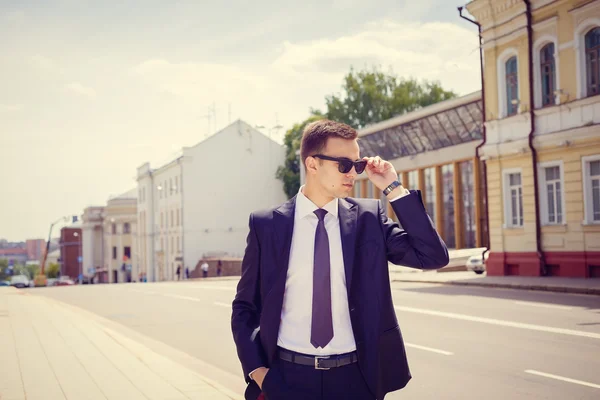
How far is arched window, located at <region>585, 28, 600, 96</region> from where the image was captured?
22.8 metres

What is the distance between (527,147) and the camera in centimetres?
2517

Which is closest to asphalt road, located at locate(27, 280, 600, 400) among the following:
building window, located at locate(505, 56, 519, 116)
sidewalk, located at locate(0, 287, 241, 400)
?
sidewalk, located at locate(0, 287, 241, 400)

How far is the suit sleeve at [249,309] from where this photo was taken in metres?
3.39

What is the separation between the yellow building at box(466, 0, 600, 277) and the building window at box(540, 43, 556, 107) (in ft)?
0.11

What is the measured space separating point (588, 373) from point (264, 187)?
195 feet

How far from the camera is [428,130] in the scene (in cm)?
4647

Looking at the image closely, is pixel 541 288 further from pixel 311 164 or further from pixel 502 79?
pixel 311 164

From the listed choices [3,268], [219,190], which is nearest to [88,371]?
[219,190]

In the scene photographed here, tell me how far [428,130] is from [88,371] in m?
40.1

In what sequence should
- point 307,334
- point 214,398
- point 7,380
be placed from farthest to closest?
point 7,380 → point 214,398 → point 307,334

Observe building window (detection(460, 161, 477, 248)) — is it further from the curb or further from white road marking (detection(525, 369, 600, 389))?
white road marking (detection(525, 369, 600, 389))

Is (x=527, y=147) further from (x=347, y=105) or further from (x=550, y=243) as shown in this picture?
(x=347, y=105)

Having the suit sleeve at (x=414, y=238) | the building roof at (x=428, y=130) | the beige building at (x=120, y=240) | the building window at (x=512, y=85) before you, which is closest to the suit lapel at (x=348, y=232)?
the suit sleeve at (x=414, y=238)

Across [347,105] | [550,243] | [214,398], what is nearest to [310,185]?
[214,398]
